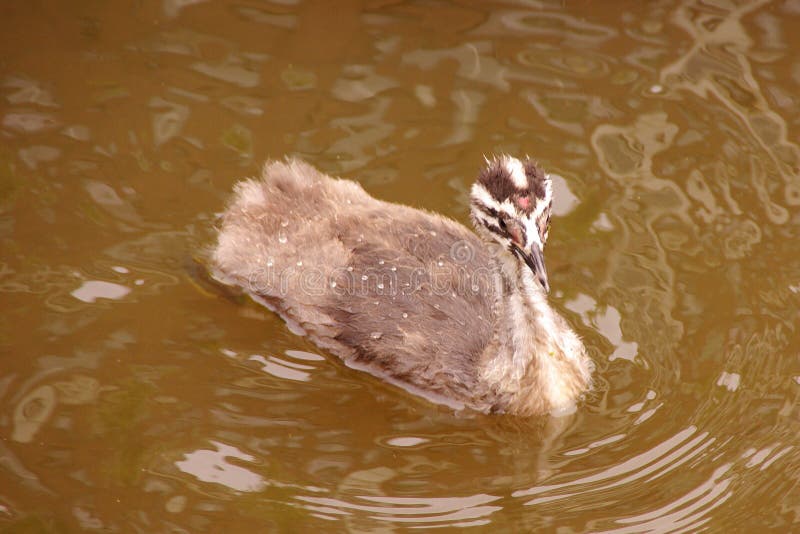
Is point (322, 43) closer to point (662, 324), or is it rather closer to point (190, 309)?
point (190, 309)

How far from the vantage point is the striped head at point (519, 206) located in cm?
510

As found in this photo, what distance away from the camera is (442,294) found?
5504mm

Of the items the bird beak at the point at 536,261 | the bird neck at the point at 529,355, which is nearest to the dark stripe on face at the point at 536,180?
the bird beak at the point at 536,261

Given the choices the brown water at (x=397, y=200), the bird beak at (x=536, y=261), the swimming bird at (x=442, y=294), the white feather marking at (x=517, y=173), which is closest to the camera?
the brown water at (x=397, y=200)

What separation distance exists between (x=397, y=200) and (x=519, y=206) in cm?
154

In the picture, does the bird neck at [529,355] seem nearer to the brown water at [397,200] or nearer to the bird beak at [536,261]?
the brown water at [397,200]

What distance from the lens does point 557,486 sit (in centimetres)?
489

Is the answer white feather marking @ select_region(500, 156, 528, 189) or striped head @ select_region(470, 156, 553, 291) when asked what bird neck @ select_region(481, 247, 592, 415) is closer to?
striped head @ select_region(470, 156, 553, 291)

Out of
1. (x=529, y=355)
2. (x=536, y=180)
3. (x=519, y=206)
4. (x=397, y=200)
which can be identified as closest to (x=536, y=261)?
(x=519, y=206)

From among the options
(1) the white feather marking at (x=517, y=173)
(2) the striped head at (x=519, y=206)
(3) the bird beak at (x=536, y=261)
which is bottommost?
(3) the bird beak at (x=536, y=261)

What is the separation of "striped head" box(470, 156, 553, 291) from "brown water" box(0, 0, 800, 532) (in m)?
0.84

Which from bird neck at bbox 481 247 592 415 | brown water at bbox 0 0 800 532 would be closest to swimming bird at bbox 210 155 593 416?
bird neck at bbox 481 247 592 415

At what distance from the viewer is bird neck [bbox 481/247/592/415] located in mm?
5395

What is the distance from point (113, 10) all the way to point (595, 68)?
11.2ft
